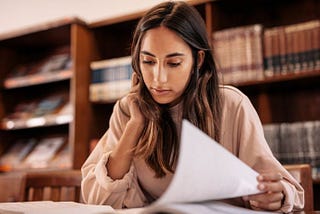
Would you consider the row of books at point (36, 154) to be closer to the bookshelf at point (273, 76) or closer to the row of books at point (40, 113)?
the row of books at point (40, 113)

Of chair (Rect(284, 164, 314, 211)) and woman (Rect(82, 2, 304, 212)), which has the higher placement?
woman (Rect(82, 2, 304, 212))

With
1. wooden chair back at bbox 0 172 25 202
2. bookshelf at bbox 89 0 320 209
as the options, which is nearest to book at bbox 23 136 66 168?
wooden chair back at bbox 0 172 25 202

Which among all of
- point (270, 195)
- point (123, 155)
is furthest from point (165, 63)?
point (270, 195)

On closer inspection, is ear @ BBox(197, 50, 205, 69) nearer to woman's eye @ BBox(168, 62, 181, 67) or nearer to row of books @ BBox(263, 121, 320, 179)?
woman's eye @ BBox(168, 62, 181, 67)

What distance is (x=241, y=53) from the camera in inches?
82.3

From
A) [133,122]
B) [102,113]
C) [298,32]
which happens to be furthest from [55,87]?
[133,122]

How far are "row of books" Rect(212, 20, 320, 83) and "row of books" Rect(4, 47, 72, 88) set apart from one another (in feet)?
3.28

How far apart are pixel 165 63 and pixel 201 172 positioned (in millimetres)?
542

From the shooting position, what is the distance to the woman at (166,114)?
1078 millimetres

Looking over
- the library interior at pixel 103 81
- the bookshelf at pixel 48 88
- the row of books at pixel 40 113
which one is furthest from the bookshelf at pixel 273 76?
the row of books at pixel 40 113

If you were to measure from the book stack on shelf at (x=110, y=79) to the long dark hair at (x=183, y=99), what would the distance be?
126cm

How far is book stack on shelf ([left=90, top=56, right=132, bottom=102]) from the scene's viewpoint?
2.44 meters

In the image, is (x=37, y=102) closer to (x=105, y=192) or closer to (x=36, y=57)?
(x=36, y=57)

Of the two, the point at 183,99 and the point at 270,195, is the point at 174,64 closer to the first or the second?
the point at 183,99
